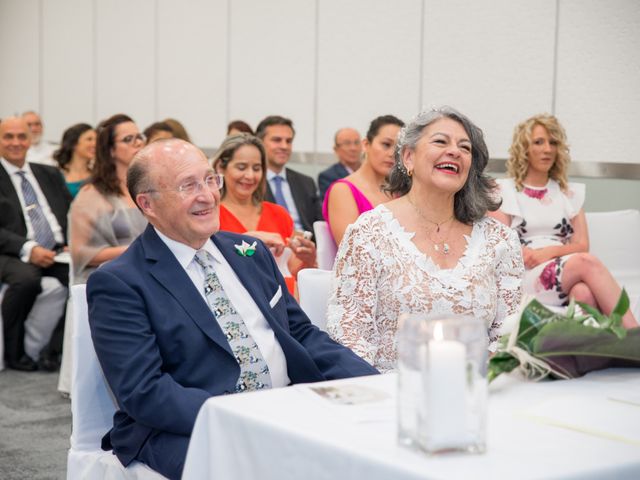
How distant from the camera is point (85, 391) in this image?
2.41m

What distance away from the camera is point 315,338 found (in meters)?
2.54

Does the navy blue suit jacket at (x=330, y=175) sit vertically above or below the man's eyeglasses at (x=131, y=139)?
below

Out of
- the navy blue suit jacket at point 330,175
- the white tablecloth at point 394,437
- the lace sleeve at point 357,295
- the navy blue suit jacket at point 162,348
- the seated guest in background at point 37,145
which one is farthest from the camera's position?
the seated guest in background at point 37,145

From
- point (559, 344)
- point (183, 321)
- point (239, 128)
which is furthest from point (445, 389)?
point (239, 128)

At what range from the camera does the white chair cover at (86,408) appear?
2.36 metres

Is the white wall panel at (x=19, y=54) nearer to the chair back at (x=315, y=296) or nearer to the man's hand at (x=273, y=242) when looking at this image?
the man's hand at (x=273, y=242)

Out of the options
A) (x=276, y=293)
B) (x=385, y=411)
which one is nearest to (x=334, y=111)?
(x=276, y=293)

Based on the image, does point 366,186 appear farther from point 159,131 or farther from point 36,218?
point 36,218

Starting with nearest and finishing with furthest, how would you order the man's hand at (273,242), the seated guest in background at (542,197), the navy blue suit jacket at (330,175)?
the man's hand at (273,242), the seated guest in background at (542,197), the navy blue suit jacket at (330,175)

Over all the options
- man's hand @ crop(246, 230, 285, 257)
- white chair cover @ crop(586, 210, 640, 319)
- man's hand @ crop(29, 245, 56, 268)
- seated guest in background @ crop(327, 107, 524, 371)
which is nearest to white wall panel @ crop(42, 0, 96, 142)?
man's hand @ crop(29, 245, 56, 268)

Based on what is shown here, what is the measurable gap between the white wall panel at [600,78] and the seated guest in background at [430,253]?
3155mm

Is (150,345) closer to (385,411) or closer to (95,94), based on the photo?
(385,411)

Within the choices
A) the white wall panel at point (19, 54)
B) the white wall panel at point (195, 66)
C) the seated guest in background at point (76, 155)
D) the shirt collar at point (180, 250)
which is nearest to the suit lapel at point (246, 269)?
the shirt collar at point (180, 250)

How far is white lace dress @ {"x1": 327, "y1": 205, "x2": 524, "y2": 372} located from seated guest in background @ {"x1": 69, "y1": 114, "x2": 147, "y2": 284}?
2146 mm
